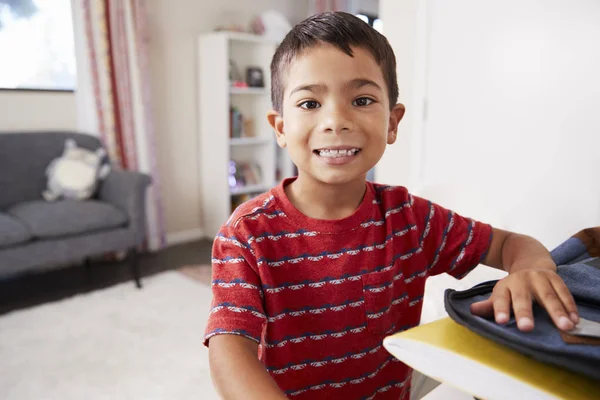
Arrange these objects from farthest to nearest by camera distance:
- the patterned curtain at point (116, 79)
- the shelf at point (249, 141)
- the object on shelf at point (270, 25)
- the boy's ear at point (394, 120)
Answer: the object on shelf at point (270, 25)
the shelf at point (249, 141)
the patterned curtain at point (116, 79)
the boy's ear at point (394, 120)

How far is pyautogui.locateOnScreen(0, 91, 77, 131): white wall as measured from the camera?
3.09 m

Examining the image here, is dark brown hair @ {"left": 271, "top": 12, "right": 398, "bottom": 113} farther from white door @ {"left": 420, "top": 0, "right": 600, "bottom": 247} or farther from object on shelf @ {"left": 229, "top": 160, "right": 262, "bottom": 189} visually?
object on shelf @ {"left": 229, "top": 160, "right": 262, "bottom": 189}

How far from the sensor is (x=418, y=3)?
79.0 inches

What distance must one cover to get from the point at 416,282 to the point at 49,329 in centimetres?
214

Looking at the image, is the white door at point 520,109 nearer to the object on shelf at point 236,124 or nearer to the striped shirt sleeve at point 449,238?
the striped shirt sleeve at point 449,238

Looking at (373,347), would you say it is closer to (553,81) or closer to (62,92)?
(553,81)

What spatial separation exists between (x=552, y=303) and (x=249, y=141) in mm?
3803

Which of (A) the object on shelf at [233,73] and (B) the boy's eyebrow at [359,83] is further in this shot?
(A) the object on shelf at [233,73]

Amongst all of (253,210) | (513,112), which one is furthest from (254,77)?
(253,210)

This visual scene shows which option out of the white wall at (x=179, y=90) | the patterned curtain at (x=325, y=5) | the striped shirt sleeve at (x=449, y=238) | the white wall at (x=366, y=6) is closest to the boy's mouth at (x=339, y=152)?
the striped shirt sleeve at (x=449, y=238)

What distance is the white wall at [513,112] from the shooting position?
58.3 inches

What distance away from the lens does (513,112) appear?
1.68m

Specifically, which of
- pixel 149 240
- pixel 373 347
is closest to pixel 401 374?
pixel 373 347

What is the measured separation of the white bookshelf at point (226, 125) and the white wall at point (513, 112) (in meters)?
1.97
